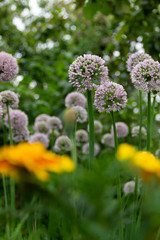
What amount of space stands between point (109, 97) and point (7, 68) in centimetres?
47

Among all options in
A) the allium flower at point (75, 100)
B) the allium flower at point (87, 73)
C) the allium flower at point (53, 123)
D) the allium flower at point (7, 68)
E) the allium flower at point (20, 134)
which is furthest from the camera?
the allium flower at point (53, 123)

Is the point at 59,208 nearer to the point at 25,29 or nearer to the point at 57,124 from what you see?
the point at 57,124

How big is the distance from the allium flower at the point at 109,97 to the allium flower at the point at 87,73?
0.03m

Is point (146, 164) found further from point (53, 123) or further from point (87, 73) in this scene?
point (53, 123)

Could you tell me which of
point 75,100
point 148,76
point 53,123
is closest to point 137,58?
point 148,76

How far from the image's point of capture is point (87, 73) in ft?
3.36

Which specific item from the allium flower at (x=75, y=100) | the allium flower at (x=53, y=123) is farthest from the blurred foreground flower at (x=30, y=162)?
the allium flower at (x=53, y=123)

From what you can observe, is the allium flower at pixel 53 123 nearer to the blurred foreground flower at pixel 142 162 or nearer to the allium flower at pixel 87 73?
the allium flower at pixel 87 73

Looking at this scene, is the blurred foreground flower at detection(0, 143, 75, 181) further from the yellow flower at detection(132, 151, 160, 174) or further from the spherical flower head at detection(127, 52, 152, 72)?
the spherical flower head at detection(127, 52, 152, 72)

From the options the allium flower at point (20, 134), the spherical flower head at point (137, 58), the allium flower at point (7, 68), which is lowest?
the allium flower at point (20, 134)

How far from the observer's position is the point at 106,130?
2787mm

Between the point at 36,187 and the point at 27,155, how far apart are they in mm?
39

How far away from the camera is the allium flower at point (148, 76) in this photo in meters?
1.04

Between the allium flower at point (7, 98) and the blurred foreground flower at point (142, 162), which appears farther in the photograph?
the allium flower at point (7, 98)
